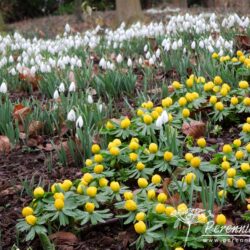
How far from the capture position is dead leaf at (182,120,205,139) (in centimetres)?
335

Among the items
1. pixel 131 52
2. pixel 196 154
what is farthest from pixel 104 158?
pixel 131 52

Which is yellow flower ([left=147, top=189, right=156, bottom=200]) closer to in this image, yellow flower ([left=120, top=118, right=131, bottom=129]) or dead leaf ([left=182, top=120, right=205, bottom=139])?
yellow flower ([left=120, top=118, right=131, bottom=129])

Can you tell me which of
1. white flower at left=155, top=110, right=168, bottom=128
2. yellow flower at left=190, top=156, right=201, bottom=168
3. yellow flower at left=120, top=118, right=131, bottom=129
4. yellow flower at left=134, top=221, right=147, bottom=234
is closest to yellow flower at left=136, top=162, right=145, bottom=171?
yellow flower at left=190, top=156, right=201, bottom=168

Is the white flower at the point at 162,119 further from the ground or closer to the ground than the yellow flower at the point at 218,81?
closer to the ground

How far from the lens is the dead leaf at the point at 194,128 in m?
3.35

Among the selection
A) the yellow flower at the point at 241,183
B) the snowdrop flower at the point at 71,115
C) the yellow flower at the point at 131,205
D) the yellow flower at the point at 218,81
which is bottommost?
the yellow flower at the point at 241,183

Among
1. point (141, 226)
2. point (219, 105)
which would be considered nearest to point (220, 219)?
point (141, 226)

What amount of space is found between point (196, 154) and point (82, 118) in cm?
80

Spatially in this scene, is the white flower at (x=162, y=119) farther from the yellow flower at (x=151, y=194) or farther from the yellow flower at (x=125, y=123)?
the yellow flower at (x=151, y=194)

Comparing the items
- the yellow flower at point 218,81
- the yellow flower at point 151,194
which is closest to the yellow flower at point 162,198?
the yellow flower at point 151,194

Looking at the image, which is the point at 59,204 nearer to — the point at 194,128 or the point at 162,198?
the point at 162,198

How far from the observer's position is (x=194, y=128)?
337cm

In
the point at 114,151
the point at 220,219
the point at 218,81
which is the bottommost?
the point at 220,219

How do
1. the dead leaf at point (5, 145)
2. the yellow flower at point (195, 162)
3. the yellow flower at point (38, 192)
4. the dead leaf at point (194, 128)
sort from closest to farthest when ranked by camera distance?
1. the yellow flower at point (38, 192)
2. the yellow flower at point (195, 162)
3. the dead leaf at point (194, 128)
4. the dead leaf at point (5, 145)
